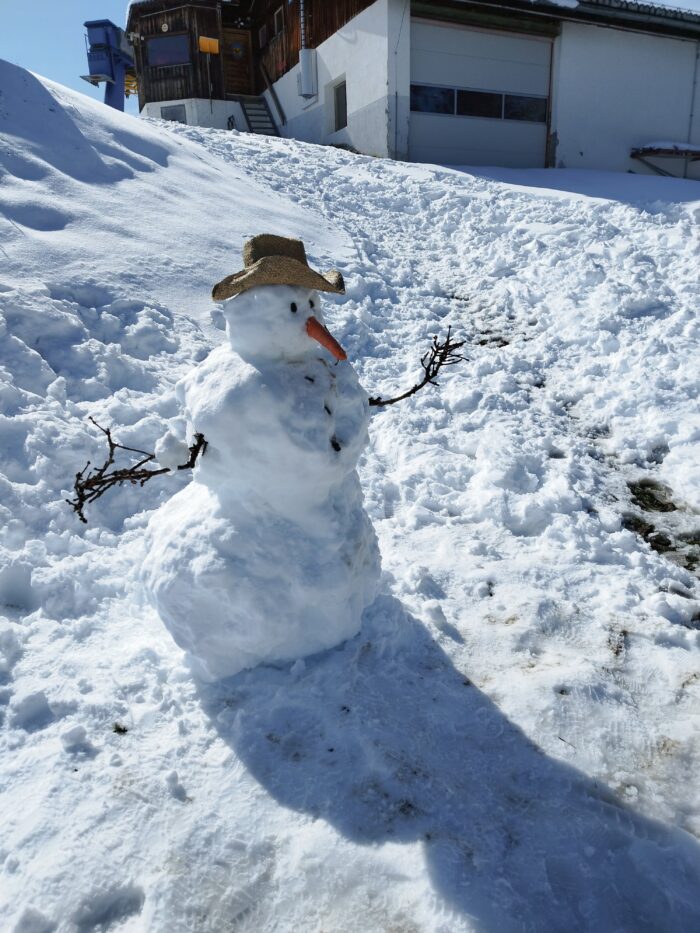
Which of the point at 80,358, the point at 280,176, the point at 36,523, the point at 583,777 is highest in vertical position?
the point at 280,176

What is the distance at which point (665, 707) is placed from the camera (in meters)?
2.89

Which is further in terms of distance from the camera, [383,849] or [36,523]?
[36,523]

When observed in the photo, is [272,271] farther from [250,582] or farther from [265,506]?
[250,582]

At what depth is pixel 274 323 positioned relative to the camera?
2621mm

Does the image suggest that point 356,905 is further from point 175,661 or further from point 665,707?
point 665,707

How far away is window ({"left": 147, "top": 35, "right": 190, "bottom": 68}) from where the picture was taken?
59.0ft

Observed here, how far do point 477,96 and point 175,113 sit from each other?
9.90 meters

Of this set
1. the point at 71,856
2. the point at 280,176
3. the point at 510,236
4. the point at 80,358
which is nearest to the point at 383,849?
the point at 71,856

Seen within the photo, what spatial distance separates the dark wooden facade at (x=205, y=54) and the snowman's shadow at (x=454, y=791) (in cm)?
1784

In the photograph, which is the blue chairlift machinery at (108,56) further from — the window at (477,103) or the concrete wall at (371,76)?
the window at (477,103)

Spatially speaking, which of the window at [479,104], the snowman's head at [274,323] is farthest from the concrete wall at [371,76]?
the snowman's head at [274,323]

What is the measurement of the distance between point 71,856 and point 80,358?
3522mm

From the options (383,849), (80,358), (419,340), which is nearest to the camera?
(383,849)

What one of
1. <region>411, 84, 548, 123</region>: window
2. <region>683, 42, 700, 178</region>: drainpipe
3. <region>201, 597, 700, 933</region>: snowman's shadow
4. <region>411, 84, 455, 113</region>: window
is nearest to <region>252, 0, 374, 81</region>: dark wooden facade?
<region>411, 84, 455, 113</region>: window
